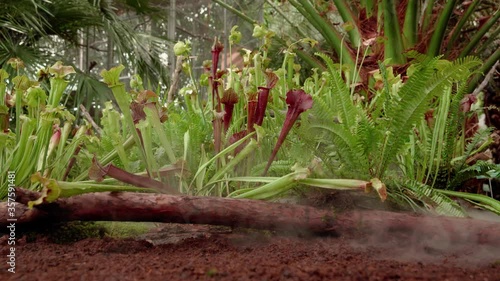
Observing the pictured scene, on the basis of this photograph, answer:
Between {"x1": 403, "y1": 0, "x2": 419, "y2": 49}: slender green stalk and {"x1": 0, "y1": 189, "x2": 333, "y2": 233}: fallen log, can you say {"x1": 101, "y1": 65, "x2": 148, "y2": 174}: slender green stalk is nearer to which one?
{"x1": 0, "y1": 189, "x2": 333, "y2": 233}: fallen log

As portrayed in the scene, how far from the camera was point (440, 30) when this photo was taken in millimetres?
1593

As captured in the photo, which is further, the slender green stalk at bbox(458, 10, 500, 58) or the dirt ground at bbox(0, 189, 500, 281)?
the slender green stalk at bbox(458, 10, 500, 58)

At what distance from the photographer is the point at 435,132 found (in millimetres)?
1020

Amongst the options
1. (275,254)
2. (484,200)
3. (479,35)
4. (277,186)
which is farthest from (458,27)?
(275,254)

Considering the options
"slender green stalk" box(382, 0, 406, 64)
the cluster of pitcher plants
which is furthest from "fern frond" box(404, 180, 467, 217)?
"slender green stalk" box(382, 0, 406, 64)

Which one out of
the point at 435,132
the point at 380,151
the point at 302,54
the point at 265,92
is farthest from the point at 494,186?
the point at 265,92

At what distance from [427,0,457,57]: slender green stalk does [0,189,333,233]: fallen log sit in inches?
40.5

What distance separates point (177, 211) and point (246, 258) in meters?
0.16

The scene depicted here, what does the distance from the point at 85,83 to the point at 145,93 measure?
120 inches

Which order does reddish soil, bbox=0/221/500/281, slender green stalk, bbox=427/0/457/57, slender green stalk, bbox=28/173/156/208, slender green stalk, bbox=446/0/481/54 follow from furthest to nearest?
slender green stalk, bbox=446/0/481/54
slender green stalk, bbox=427/0/457/57
slender green stalk, bbox=28/173/156/208
reddish soil, bbox=0/221/500/281

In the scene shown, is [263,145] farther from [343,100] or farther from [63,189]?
[63,189]

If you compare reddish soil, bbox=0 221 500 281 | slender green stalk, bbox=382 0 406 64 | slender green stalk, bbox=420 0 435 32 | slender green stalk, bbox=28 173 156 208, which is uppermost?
slender green stalk, bbox=420 0 435 32

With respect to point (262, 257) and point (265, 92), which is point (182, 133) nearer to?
point (265, 92)

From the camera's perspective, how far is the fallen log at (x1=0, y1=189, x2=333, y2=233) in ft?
2.44
